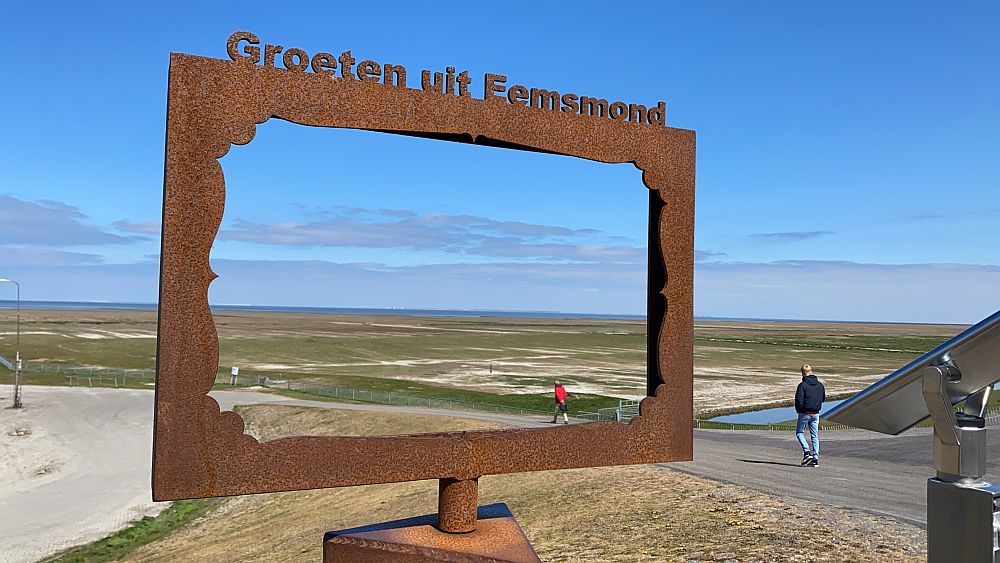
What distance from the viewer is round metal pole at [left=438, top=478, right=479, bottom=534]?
470 cm

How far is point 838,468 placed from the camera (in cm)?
1331

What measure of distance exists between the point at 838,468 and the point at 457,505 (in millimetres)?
11024

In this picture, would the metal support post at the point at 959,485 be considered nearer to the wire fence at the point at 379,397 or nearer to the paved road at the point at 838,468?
the paved road at the point at 838,468

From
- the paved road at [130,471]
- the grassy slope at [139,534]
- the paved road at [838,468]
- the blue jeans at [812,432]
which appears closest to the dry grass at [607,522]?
the grassy slope at [139,534]

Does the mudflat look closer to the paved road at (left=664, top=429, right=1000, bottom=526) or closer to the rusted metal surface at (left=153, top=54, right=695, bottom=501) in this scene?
the paved road at (left=664, top=429, right=1000, bottom=526)

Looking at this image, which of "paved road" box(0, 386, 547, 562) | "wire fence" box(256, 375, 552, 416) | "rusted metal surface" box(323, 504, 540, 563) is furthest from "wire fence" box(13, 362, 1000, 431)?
"rusted metal surface" box(323, 504, 540, 563)

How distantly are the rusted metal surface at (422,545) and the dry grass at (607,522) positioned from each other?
347 cm

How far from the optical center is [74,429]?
77.4 ft

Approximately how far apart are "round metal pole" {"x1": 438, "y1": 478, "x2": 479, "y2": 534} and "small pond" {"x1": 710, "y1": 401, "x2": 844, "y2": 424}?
78.5 feet

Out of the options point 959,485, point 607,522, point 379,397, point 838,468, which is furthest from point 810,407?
point 379,397

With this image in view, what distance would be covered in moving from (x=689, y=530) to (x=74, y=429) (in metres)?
22.3

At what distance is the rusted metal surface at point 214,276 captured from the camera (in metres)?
3.99

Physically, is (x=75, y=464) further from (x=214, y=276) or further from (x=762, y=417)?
(x=762, y=417)

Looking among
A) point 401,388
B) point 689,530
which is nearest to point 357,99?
point 689,530
